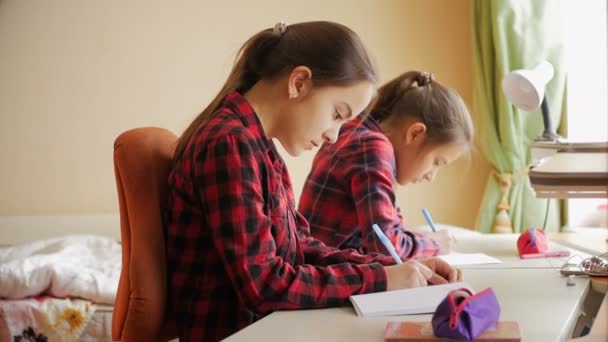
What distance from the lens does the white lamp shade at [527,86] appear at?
5.77ft

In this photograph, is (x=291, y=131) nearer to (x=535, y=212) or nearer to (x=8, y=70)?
(x=535, y=212)

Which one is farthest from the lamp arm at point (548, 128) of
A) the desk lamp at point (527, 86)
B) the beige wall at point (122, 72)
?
the beige wall at point (122, 72)

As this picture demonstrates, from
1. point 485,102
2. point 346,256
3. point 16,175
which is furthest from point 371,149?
point 16,175

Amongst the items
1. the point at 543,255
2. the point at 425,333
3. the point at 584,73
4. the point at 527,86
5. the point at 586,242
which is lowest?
the point at 586,242

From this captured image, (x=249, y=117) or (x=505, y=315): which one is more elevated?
(x=249, y=117)

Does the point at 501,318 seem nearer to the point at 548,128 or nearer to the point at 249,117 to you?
the point at 249,117

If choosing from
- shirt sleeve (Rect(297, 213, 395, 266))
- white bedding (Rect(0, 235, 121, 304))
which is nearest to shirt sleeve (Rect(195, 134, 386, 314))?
shirt sleeve (Rect(297, 213, 395, 266))

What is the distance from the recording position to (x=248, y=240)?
3.53ft

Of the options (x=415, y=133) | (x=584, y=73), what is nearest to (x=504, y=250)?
(x=415, y=133)

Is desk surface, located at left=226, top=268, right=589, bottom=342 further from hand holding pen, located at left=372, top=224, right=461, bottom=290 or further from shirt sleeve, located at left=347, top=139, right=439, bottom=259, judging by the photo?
shirt sleeve, located at left=347, top=139, right=439, bottom=259

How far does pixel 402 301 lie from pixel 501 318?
5.6 inches

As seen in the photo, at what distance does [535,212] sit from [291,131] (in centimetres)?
200

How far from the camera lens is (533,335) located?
2.97 feet

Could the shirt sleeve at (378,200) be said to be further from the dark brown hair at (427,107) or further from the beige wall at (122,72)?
the beige wall at (122,72)
